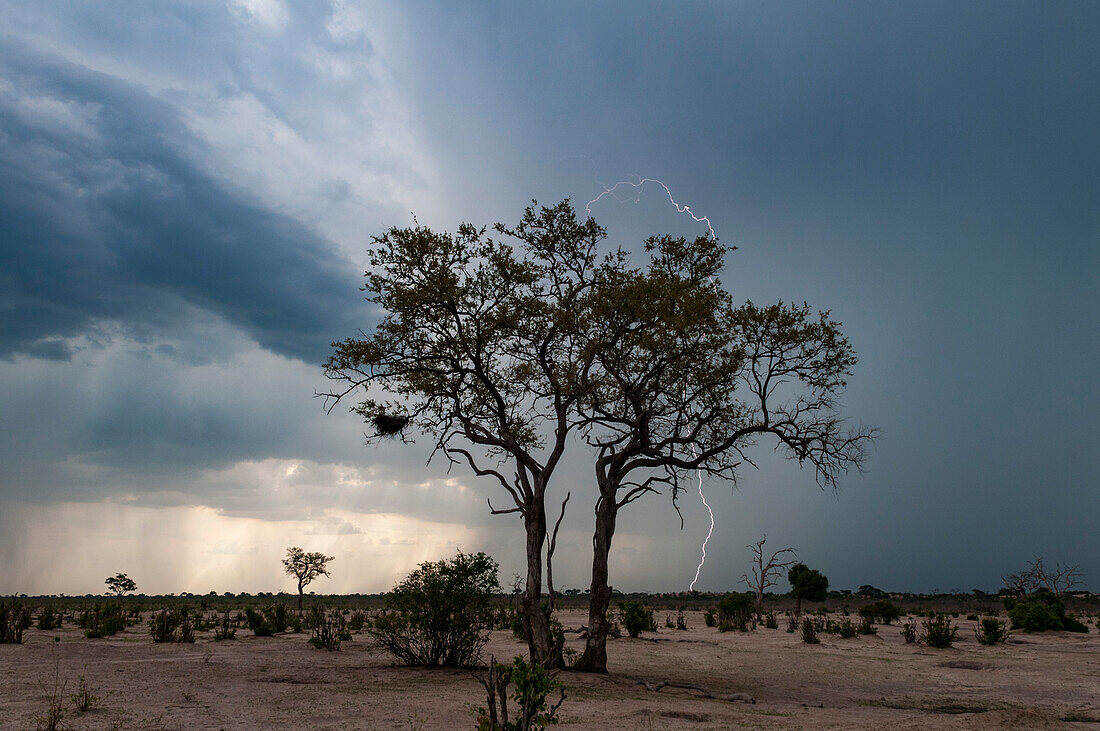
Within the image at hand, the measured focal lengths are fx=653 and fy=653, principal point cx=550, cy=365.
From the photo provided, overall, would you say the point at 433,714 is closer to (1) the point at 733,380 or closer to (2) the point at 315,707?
(2) the point at 315,707

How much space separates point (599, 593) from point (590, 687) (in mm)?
3084

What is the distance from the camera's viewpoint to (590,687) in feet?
50.9

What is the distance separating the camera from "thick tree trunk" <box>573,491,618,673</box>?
17.8 meters

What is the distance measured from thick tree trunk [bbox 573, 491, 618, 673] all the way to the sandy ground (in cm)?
70

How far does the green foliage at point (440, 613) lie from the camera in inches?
712

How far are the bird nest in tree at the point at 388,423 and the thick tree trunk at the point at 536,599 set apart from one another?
14.6 ft

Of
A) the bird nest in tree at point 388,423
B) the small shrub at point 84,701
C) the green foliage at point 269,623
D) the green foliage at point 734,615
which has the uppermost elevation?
the bird nest in tree at point 388,423

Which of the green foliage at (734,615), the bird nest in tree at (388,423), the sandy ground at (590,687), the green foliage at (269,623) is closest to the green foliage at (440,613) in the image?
the sandy ground at (590,687)

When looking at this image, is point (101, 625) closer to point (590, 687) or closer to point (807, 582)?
point (590, 687)

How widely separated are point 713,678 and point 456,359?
1174cm

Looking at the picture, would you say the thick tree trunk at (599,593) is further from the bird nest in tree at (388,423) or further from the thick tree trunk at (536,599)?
the bird nest in tree at (388,423)

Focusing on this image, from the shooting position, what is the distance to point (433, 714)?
11.8 metres

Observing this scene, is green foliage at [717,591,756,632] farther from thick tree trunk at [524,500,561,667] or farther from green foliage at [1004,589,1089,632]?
thick tree trunk at [524,500,561,667]

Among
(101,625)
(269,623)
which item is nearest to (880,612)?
(269,623)
